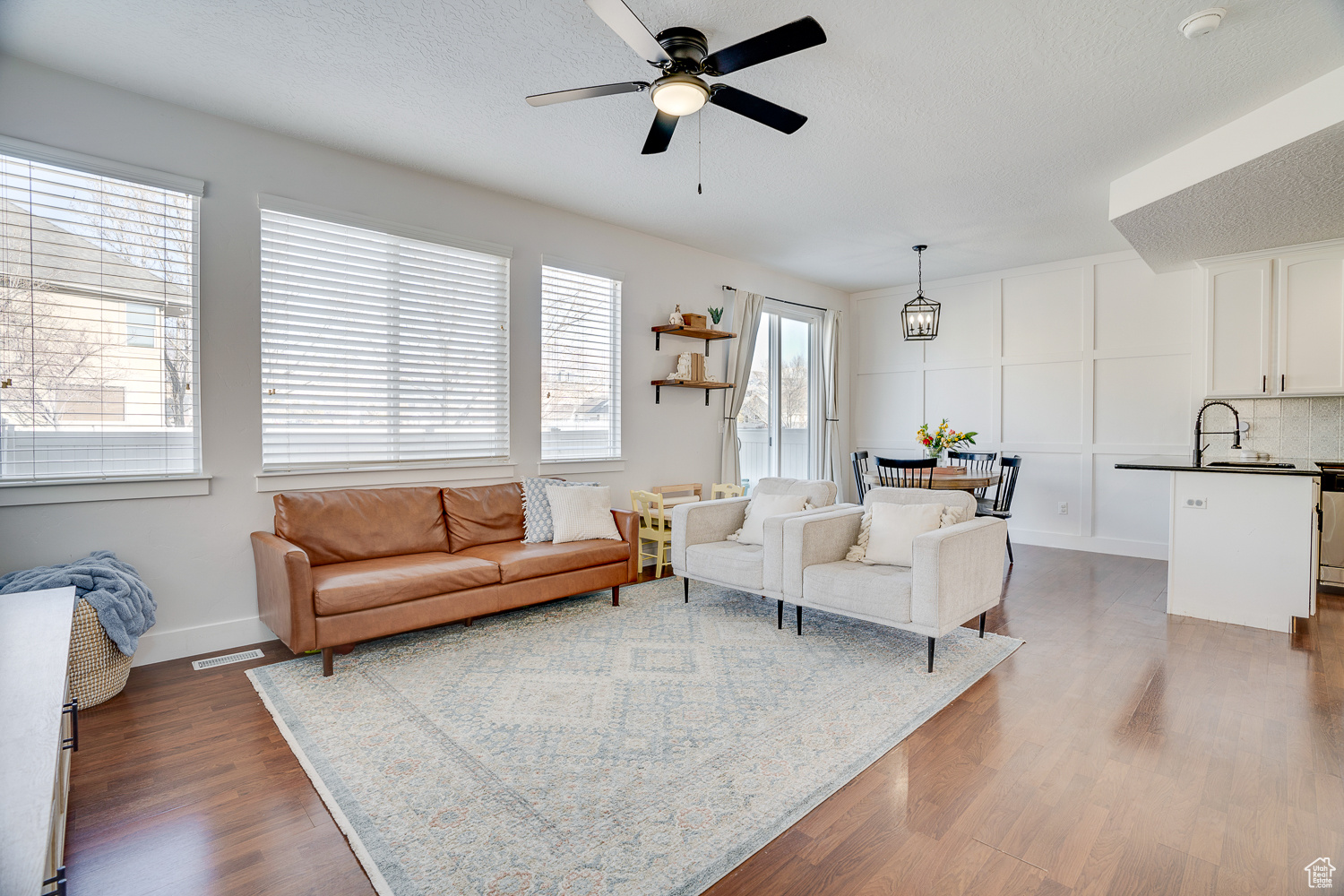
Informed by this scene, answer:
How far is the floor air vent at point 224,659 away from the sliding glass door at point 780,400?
4.38 m

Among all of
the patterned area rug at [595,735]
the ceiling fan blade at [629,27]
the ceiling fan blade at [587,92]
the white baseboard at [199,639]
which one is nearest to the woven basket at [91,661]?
the white baseboard at [199,639]

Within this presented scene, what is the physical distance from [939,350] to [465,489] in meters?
5.33

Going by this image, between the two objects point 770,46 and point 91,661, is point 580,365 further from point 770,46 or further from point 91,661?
point 91,661

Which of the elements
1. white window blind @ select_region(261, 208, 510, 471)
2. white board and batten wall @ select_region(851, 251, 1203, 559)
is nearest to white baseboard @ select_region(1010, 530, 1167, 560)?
white board and batten wall @ select_region(851, 251, 1203, 559)

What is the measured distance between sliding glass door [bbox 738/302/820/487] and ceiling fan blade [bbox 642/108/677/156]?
11.8 feet

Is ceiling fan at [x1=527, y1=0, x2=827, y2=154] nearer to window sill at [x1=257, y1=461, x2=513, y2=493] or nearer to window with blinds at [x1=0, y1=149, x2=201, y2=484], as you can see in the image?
window with blinds at [x1=0, y1=149, x2=201, y2=484]

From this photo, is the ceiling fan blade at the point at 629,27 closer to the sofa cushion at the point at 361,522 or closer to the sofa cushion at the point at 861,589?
the sofa cushion at the point at 861,589

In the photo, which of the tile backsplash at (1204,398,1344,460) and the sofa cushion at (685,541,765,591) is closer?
the sofa cushion at (685,541,765,591)

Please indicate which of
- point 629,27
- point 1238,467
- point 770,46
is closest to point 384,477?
point 629,27

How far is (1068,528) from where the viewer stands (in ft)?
20.5

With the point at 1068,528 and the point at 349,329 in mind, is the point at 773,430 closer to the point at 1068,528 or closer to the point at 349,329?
the point at 1068,528

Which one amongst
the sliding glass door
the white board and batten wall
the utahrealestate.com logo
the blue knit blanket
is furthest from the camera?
the sliding glass door

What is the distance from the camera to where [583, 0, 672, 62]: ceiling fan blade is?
2.02m

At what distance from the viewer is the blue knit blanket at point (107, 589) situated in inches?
105
